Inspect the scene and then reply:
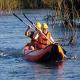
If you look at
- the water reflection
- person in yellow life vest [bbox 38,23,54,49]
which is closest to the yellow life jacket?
person in yellow life vest [bbox 38,23,54,49]

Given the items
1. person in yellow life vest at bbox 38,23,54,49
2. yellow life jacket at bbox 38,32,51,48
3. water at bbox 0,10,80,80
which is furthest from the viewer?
yellow life jacket at bbox 38,32,51,48

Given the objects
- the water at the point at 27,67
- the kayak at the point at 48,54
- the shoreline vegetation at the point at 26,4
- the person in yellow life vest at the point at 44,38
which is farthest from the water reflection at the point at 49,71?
the shoreline vegetation at the point at 26,4

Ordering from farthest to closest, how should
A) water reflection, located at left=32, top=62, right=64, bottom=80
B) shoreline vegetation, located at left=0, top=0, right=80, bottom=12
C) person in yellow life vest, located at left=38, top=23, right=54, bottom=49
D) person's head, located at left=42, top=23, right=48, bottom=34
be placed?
shoreline vegetation, located at left=0, top=0, right=80, bottom=12, person in yellow life vest, located at left=38, top=23, right=54, bottom=49, person's head, located at left=42, top=23, right=48, bottom=34, water reflection, located at left=32, top=62, right=64, bottom=80

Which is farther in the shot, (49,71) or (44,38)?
(44,38)

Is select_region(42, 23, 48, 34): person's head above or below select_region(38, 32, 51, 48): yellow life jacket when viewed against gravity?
above

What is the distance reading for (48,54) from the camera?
61.5ft

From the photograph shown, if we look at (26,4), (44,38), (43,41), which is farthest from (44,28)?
(26,4)

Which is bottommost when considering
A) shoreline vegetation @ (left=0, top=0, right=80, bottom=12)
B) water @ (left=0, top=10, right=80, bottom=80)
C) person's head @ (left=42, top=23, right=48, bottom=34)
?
shoreline vegetation @ (left=0, top=0, right=80, bottom=12)

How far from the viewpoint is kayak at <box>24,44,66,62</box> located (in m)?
18.5

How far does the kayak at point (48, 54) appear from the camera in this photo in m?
18.5

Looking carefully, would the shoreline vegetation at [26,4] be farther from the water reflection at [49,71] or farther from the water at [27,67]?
the water reflection at [49,71]

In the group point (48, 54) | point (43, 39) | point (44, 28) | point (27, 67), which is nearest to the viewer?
point (27, 67)

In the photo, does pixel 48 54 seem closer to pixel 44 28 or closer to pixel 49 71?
pixel 44 28

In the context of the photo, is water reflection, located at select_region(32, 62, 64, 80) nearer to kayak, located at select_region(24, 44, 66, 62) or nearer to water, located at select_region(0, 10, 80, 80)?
water, located at select_region(0, 10, 80, 80)
